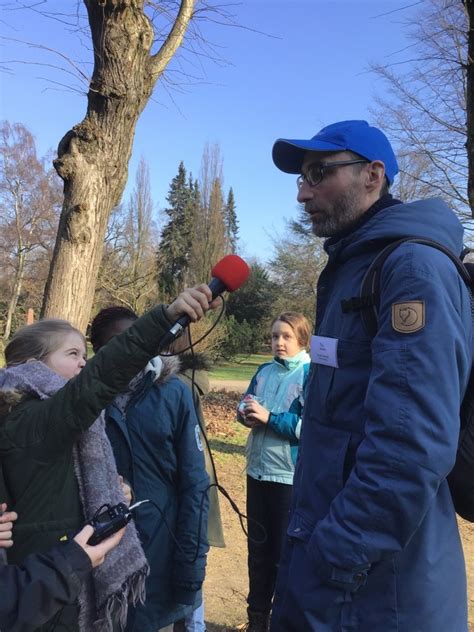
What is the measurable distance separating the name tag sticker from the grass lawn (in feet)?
50.6

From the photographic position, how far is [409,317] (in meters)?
1.41

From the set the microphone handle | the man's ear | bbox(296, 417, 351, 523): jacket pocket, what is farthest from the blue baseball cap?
bbox(296, 417, 351, 523): jacket pocket

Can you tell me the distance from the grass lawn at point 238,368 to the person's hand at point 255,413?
529 inches

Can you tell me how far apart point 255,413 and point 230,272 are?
197cm

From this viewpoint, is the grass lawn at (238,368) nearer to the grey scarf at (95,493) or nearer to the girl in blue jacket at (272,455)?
the girl in blue jacket at (272,455)

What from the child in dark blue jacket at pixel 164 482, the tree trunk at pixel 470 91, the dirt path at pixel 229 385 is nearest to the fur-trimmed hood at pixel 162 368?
the child in dark blue jacket at pixel 164 482

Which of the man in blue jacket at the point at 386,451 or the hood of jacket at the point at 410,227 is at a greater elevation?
the hood of jacket at the point at 410,227

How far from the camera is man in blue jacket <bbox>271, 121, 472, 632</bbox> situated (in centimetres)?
136

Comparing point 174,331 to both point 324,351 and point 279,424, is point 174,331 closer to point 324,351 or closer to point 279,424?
point 324,351

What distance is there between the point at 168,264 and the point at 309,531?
37.8 m

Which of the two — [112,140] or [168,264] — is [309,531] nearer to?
[112,140]

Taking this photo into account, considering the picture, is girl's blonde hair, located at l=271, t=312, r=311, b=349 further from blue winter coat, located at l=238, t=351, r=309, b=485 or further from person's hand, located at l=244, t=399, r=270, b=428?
person's hand, located at l=244, t=399, r=270, b=428

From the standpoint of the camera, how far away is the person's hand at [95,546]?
5.48 ft

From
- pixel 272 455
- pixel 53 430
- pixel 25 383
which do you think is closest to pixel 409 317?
pixel 53 430
